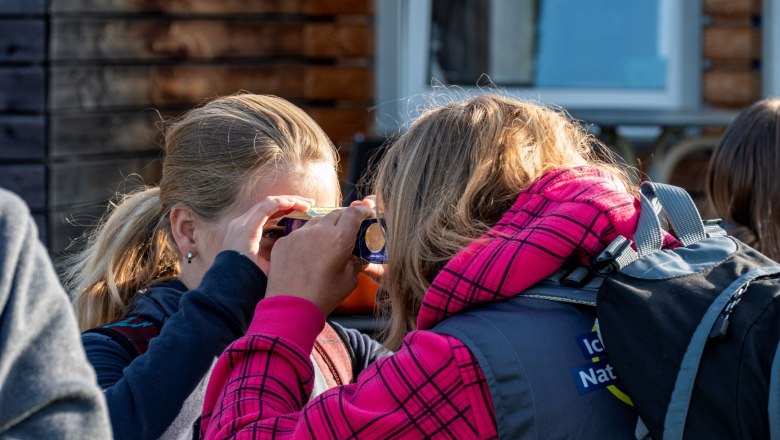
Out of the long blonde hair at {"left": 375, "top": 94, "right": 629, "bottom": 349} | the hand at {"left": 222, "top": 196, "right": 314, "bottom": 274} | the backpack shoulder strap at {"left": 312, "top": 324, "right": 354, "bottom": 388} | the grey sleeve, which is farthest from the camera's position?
the backpack shoulder strap at {"left": 312, "top": 324, "right": 354, "bottom": 388}

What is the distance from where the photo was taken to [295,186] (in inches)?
80.4

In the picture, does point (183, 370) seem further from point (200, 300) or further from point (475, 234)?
point (475, 234)

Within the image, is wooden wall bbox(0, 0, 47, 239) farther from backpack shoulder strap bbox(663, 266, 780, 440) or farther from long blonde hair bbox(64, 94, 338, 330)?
backpack shoulder strap bbox(663, 266, 780, 440)

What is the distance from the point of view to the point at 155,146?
4.39m

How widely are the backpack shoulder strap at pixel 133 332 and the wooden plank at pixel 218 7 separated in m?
2.37

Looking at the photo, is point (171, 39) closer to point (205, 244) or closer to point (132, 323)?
point (205, 244)

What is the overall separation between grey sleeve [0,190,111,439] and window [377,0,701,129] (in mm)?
3922

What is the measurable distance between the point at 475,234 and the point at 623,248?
233mm

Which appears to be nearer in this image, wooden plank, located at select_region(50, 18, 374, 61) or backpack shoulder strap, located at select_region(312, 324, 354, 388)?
backpack shoulder strap, located at select_region(312, 324, 354, 388)

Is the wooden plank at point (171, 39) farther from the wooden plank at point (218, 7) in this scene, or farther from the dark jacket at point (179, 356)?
the dark jacket at point (179, 356)

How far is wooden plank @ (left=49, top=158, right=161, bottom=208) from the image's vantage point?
3.95m

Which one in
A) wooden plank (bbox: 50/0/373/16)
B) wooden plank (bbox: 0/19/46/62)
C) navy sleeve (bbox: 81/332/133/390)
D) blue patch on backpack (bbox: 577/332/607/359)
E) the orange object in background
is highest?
wooden plank (bbox: 50/0/373/16)

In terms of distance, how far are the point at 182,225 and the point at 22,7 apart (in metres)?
2.18

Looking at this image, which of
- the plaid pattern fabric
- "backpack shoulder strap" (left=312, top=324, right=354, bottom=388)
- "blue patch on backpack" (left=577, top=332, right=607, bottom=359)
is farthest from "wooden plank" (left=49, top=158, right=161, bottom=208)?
"blue patch on backpack" (left=577, top=332, right=607, bottom=359)
